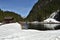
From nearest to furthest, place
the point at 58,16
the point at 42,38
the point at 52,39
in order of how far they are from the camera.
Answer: the point at 52,39 → the point at 42,38 → the point at 58,16

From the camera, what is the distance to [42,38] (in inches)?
226

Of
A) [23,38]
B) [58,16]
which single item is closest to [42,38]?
[23,38]

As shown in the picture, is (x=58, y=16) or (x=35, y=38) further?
(x=58, y=16)

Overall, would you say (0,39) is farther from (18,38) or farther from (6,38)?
(18,38)

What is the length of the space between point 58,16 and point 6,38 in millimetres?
187353

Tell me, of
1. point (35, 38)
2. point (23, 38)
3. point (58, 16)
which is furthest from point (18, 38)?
point (58, 16)

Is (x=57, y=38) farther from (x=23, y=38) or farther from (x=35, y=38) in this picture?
(x=23, y=38)

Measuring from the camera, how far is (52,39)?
5.38 meters

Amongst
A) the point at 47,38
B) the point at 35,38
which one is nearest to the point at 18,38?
the point at 35,38

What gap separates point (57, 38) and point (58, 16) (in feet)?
615

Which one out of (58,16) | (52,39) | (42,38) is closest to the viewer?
(52,39)

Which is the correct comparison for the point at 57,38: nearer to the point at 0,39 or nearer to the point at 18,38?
the point at 18,38

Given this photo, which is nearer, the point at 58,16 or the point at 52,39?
the point at 52,39

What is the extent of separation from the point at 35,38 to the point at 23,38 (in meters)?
0.41
